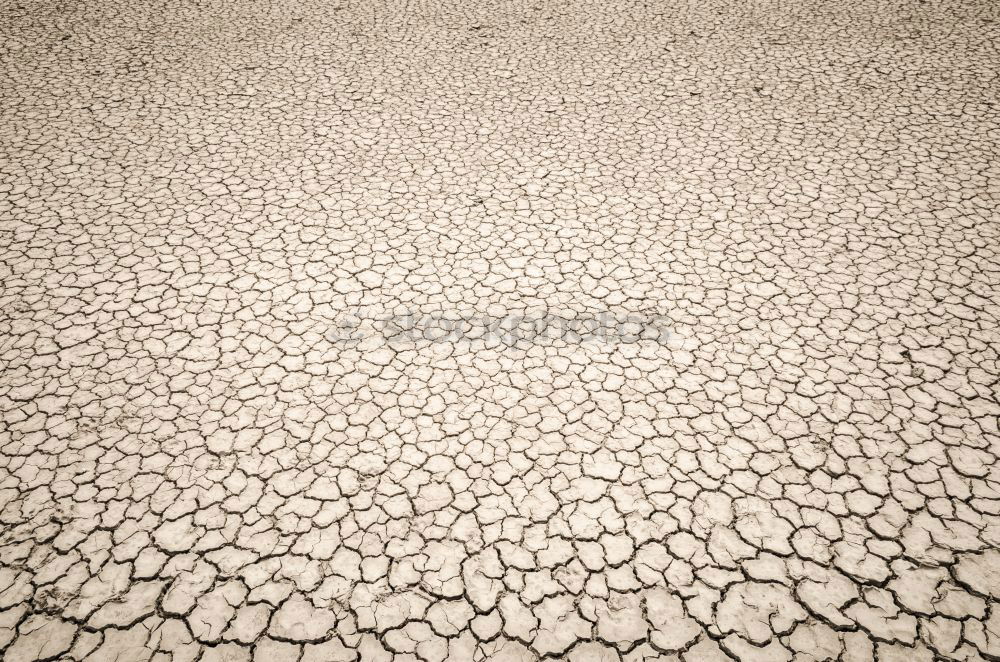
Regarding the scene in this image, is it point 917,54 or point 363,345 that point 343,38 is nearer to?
point 363,345

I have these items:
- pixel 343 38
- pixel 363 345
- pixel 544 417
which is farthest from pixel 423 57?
pixel 544 417

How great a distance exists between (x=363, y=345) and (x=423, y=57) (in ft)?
8.87

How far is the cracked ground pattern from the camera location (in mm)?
1360

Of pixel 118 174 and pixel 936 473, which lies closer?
pixel 936 473

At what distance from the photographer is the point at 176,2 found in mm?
4383

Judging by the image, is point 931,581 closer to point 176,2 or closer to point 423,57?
point 423,57

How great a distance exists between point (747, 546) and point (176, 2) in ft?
18.3

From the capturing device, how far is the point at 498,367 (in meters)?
1.93

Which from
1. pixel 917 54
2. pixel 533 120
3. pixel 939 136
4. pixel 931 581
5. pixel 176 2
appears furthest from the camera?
pixel 176 2

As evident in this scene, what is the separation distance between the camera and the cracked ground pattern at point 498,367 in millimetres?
1360

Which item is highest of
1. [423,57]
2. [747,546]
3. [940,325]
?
[423,57]

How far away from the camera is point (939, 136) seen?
2.92 metres

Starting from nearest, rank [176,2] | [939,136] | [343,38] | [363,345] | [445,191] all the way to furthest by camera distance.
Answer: [363,345], [445,191], [939,136], [343,38], [176,2]

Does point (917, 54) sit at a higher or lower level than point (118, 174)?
higher
